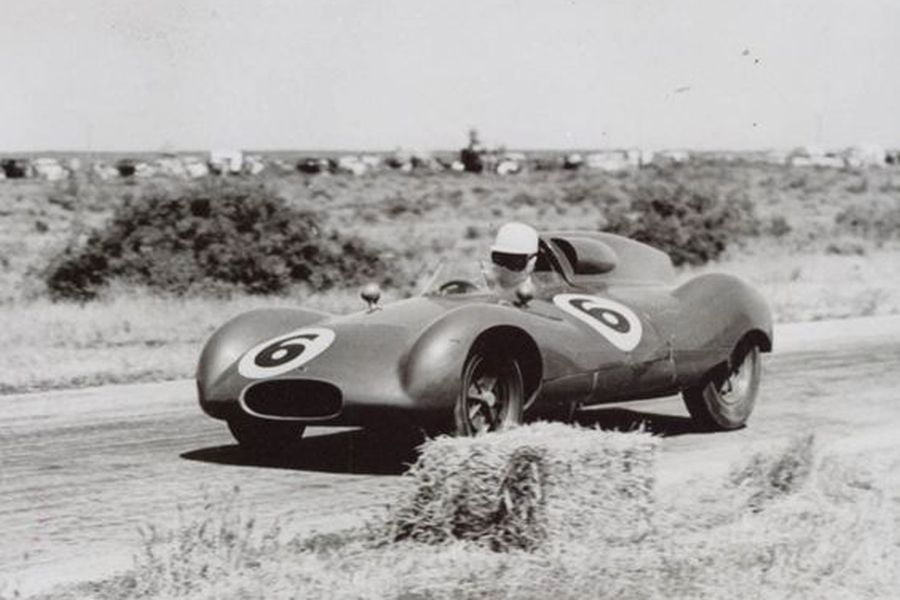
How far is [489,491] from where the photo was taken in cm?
643

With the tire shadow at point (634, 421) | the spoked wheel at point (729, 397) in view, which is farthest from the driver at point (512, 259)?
the spoked wheel at point (729, 397)

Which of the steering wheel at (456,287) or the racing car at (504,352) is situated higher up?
the steering wheel at (456,287)

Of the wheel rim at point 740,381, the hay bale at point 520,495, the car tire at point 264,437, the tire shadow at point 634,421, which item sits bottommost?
the tire shadow at point 634,421

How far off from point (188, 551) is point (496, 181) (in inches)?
2813

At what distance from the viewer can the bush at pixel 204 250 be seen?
82.7ft

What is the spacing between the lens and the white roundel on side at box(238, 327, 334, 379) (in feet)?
29.4

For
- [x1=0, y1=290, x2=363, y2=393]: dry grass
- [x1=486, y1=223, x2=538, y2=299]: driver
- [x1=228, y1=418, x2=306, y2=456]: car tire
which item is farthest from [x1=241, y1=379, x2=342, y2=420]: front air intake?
[x1=0, y1=290, x2=363, y2=393]: dry grass

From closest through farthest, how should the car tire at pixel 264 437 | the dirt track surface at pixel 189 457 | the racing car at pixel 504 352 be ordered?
the dirt track surface at pixel 189 457, the racing car at pixel 504 352, the car tire at pixel 264 437

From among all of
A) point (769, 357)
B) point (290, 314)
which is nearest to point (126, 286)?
point (769, 357)

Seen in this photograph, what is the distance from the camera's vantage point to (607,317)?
9.95 metres

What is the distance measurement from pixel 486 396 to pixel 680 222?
28073mm

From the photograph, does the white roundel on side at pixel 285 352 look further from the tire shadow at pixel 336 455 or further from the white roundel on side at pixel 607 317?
the white roundel on side at pixel 607 317

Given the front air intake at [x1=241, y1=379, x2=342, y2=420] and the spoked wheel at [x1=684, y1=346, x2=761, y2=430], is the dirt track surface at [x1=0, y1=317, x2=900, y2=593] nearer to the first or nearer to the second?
the spoked wheel at [x1=684, y1=346, x2=761, y2=430]

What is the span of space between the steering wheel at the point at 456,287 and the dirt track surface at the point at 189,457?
3.35ft
